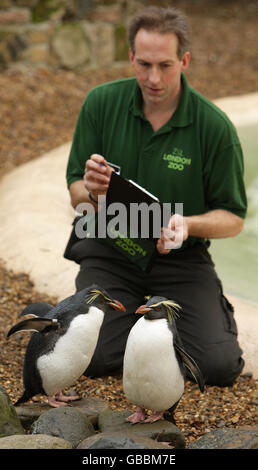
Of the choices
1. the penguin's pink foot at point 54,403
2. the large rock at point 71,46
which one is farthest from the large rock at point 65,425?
the large rock at point 71,46

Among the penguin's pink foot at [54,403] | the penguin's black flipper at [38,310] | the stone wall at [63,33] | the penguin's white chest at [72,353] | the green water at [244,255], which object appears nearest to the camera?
the penguin's white chest at [72,353]

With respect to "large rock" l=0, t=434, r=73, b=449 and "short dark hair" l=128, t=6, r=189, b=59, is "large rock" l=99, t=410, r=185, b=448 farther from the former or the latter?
"short dark hair" l=128, t=6, r=189, b=59

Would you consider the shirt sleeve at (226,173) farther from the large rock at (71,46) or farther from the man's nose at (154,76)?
the large rock at (71,46)

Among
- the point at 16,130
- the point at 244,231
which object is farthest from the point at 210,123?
the point at 16,130

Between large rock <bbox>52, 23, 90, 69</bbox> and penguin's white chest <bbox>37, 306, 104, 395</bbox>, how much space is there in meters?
5.24

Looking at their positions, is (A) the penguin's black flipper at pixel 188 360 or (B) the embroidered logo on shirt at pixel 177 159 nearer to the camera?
(A) the penguin's black flipper at pixel 188 360

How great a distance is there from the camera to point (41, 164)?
5.66m

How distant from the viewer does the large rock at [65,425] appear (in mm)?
2283

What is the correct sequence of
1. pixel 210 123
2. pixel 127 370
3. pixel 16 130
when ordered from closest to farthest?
pixel 127 370, pixel 210 123, pixel 16 130

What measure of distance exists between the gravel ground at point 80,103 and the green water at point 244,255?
4.26 feet

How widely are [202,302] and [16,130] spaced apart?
3.61m

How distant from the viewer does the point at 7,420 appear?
7.55 feet
